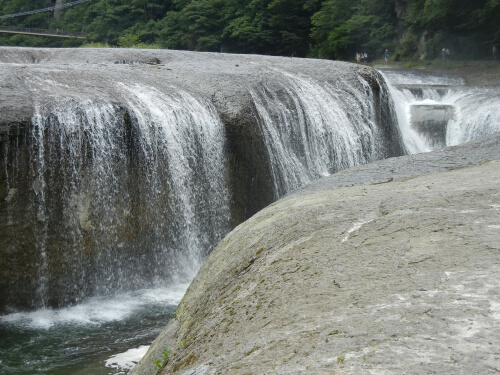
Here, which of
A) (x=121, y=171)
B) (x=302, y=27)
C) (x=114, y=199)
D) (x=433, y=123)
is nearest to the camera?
(x=114, y=199)

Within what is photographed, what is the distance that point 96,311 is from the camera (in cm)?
838

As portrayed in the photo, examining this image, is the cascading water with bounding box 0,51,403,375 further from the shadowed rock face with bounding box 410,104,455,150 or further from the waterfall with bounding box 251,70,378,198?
the shadowed rock face with bounding box 410,104,455,150

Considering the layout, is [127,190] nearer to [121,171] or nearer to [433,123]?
[121,171]

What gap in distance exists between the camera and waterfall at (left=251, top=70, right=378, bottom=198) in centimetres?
1185

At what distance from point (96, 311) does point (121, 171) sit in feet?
6.86

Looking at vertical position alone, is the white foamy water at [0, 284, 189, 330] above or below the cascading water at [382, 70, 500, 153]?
below

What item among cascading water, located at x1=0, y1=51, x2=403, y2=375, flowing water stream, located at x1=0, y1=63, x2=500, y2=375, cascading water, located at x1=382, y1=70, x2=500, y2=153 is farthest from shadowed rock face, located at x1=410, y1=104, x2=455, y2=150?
cascading water, located at x1=0, y1=51, x2=403, y2=375

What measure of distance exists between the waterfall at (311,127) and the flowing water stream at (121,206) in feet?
0.24

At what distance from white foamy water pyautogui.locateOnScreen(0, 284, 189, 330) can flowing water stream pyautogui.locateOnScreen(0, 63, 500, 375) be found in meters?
0.02

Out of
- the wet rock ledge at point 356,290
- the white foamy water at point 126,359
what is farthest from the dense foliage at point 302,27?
the wet rock ledge at point 356,290

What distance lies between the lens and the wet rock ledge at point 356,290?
7.52 feet

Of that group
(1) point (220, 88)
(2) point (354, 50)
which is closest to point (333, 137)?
(1) point (220, 88)

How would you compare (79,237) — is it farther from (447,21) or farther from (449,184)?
(447,21)

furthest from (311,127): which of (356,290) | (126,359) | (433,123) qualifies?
(356,290)
